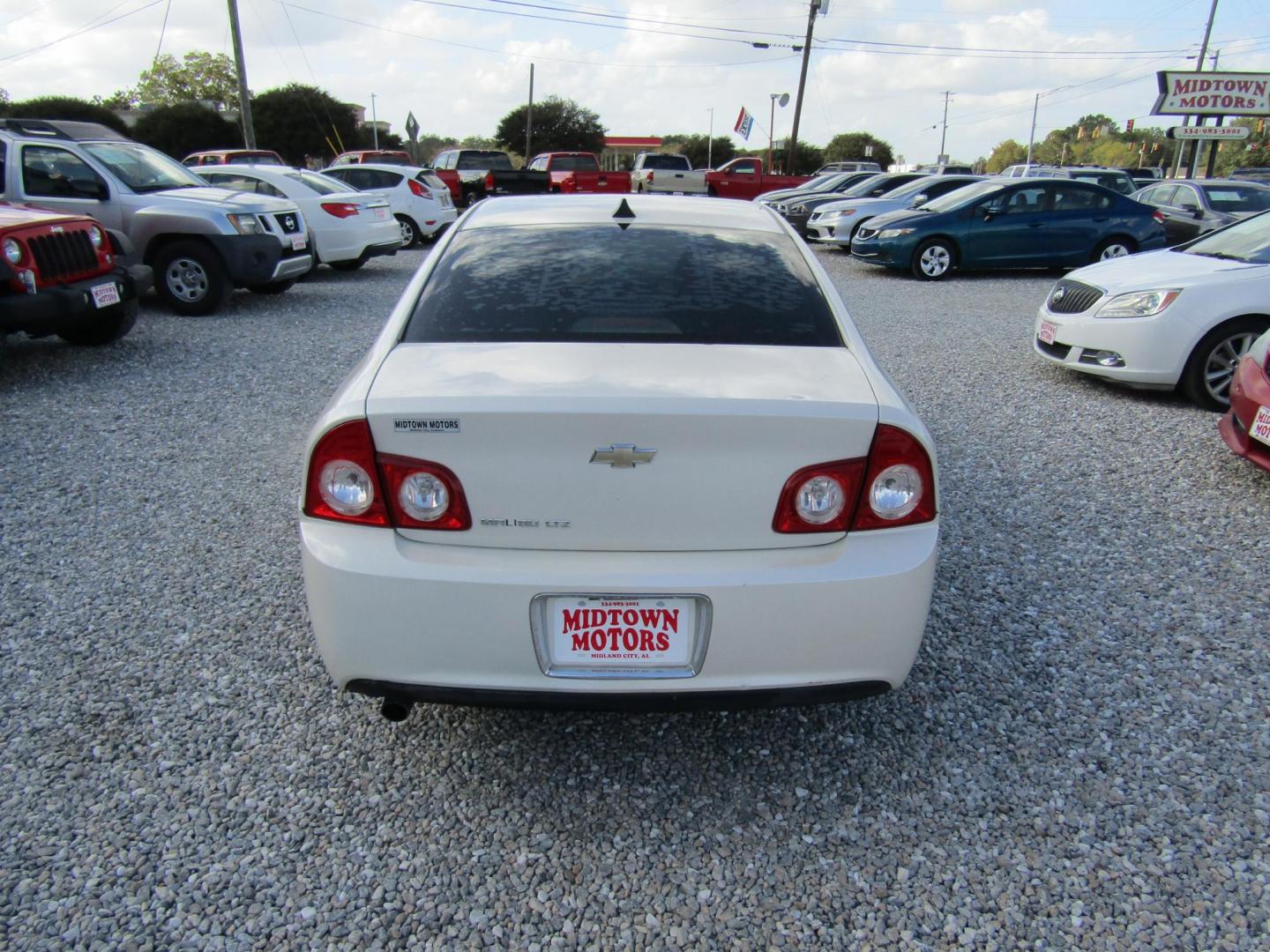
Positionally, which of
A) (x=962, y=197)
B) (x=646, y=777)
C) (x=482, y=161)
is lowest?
(x=646, y=777)

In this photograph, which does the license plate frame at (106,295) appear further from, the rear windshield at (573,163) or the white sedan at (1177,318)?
the rear windshield at (573,163)

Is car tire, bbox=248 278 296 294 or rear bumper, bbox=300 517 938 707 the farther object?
car tire, bbox=248 278 296 294

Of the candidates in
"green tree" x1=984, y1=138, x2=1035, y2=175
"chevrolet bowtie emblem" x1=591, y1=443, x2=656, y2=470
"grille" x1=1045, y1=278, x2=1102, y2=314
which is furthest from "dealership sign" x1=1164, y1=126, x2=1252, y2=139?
"green tree" x1=984, y1=138, x2=1035, y2=175

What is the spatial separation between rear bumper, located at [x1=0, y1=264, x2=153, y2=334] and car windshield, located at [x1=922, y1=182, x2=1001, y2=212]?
11.5m

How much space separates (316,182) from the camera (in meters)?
13.0

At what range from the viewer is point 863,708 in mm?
2934

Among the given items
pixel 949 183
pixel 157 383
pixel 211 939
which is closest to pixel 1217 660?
pixel 211 939

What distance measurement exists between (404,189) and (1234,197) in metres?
14.4

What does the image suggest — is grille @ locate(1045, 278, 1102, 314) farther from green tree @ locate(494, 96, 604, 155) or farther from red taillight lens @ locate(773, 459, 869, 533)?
green tree @ locate(494, 96, 604, 155)

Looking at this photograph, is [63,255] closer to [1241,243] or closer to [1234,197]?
[1241,243]

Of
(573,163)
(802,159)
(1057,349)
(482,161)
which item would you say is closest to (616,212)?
(1057,349)

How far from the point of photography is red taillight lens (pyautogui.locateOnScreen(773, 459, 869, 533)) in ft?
7.30

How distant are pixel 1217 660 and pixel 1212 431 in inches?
136

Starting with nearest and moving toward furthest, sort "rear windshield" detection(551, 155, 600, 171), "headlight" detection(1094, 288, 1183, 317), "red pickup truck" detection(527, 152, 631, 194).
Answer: "headlight" detection(1094, 288, 1183, 317), "red pickup truck" detection(527, 152, 631, 194), "rear windshield" detection(551, 155, 600, 171)
